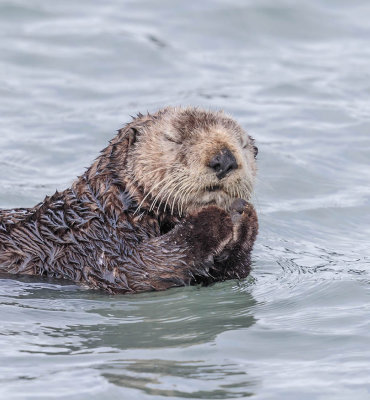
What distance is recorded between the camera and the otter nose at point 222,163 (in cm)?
557

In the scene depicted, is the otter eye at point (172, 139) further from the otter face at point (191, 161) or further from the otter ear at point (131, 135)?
the otter ear at point (131, 135)

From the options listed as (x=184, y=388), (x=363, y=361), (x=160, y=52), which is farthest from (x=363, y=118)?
(x=184, y=388)

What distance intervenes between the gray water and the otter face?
630 millimetres

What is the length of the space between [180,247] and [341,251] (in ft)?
7.26

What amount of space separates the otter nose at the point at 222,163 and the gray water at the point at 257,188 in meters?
0.82

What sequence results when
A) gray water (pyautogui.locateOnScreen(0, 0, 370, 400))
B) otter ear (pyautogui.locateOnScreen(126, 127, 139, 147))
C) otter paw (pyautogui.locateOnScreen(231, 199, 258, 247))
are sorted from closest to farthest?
gray water (pyautogui.locateOnScreen(0, 0, 370, 400)), otter paw (pyautogui.locateOnScreen(231, 199, 258, 247)), otter ear (pyautogui.locateOnScreen(126, 127, 139, 147))

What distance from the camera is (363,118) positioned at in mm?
10773

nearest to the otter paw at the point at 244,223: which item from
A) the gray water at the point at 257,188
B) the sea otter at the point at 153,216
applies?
the sea otter at the point at 153,216

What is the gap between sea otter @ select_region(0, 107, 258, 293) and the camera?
5.64 meters

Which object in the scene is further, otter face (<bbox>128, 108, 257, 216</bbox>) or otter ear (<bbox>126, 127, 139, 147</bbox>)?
otter ear (<bbox>126, 127, 139, 147</bbox>)

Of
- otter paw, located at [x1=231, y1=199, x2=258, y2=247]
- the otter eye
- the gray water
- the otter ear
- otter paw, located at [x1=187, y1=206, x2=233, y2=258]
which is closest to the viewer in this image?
the gray water

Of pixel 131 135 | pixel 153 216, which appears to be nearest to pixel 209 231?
pixel 153 216

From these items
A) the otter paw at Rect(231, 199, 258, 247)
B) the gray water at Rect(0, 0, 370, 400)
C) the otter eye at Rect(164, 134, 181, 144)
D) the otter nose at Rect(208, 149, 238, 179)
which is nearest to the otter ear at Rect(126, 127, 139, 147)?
the otter eye at Rect(164, 134, 181, 144)

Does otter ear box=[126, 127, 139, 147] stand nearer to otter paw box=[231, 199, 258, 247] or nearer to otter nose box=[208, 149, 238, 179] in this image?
otter nose box=[208, 149, 238, 179]
